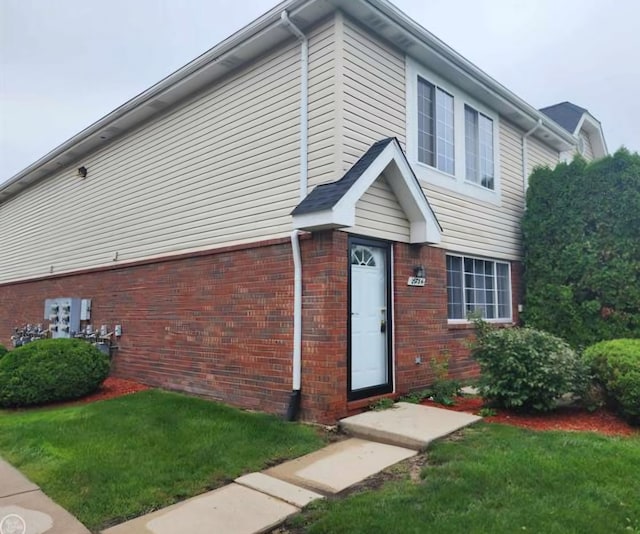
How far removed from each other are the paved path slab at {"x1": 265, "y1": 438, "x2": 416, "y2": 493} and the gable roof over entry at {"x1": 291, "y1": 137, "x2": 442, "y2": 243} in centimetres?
273

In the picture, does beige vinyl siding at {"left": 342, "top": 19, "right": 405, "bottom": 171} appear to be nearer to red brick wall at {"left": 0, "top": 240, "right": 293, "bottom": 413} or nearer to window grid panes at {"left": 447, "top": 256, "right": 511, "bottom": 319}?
red brick wall at {"left": 0, "top": 240, "right": 293, "bottom": 413}

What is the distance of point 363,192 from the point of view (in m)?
6.88

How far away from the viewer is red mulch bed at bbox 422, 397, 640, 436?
6.22 meters

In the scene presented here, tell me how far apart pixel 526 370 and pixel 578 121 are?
10536 millimetres

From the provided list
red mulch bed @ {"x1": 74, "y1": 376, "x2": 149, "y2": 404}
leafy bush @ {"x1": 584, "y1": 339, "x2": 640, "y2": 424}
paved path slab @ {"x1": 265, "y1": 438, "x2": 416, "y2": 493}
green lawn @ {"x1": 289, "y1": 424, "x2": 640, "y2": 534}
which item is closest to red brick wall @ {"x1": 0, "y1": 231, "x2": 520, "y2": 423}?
red mulch bed @ {"x1": 74, "y1": 376, "x2": 149, "y2": 404}

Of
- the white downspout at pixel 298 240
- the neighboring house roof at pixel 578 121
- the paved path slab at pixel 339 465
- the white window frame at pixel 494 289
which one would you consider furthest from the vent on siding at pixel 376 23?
the neighboring house roof at pixel 578 121

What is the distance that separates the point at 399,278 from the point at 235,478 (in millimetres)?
4136

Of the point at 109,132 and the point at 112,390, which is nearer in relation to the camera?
the point at 112,390

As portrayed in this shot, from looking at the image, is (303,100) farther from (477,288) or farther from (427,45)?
(477,288)

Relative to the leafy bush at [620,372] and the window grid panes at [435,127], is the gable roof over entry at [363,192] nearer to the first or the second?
the window grid panes at [435,127]

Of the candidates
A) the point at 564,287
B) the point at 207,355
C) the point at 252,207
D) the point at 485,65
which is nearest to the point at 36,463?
the point at 207,355

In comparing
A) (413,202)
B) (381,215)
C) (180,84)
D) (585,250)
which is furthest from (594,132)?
(180,84)

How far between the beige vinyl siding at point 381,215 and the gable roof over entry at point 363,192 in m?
0.10

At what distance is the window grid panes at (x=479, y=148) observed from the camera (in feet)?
33.9
